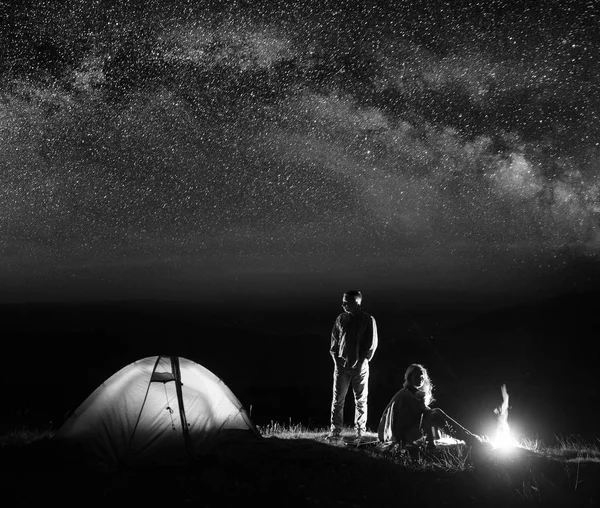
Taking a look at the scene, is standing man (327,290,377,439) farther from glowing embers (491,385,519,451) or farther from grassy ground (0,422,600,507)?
glowing embers (491,385,519,451)

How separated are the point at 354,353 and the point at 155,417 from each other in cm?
343

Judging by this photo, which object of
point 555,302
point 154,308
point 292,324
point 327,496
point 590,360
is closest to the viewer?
point 327,496

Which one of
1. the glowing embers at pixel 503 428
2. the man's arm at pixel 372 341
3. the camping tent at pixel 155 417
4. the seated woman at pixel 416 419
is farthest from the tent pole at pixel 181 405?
the glowing embers at pixel 503 428

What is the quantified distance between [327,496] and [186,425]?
290cm

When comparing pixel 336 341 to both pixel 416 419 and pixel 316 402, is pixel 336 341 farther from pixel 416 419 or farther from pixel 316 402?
pixel 316 402

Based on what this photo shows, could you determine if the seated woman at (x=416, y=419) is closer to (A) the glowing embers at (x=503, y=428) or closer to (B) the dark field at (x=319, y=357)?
(A) the glowing embers at (x=503, y=428)

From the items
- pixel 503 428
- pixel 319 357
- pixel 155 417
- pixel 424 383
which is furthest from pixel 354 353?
pixel 319 357

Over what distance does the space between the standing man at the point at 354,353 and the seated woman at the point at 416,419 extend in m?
1.51

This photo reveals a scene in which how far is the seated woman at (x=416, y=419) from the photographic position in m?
6.69

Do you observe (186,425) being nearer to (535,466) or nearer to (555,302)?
(535,466)

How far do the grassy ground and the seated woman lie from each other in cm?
19

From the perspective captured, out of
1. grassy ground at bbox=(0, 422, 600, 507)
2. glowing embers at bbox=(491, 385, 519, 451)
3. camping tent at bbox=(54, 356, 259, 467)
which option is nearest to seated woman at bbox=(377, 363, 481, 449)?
grassy ground at bbox=(0, 422, 600, 507)

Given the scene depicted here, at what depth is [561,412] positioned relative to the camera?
36031 millimetres

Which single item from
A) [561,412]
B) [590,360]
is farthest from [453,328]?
[561,412]
